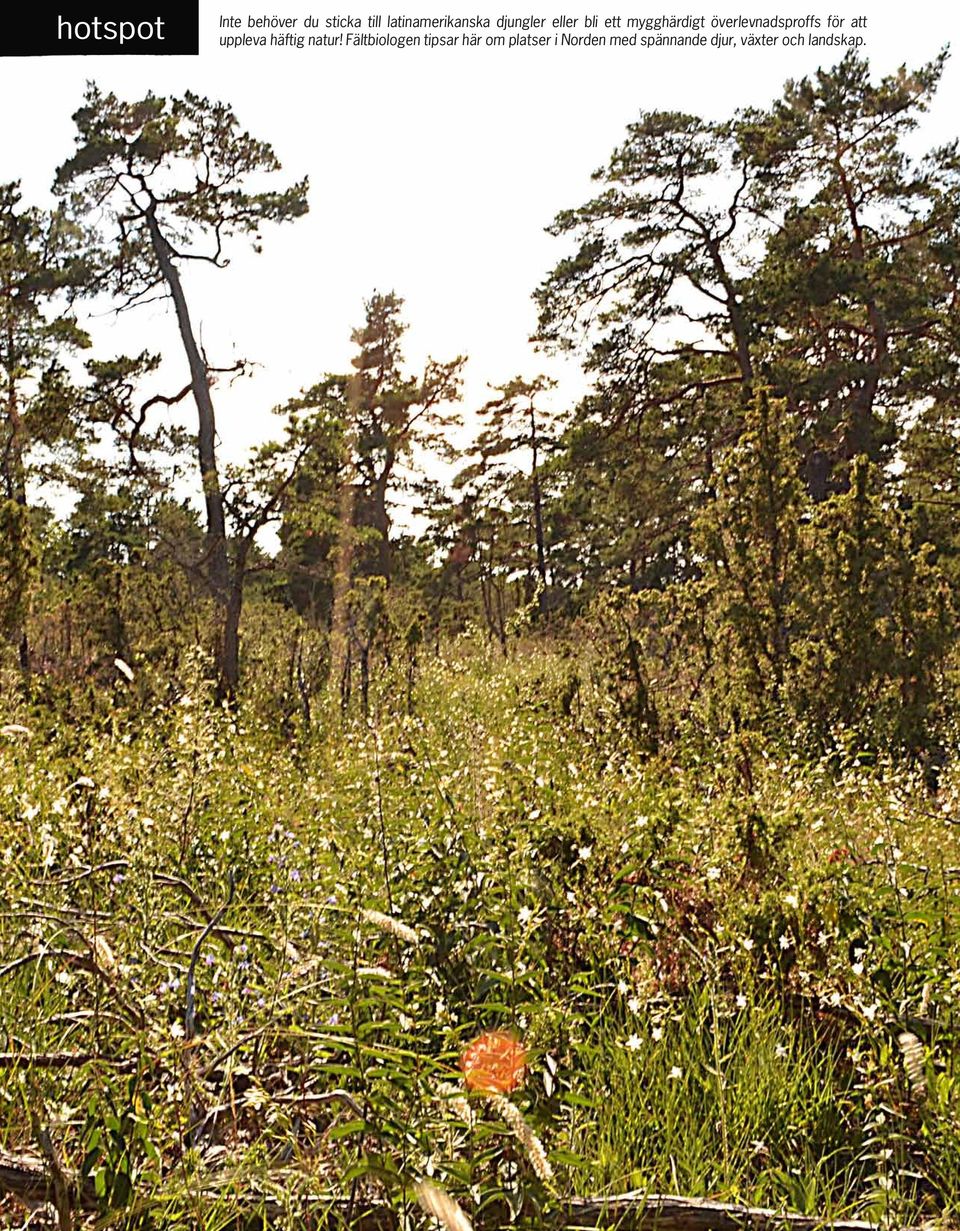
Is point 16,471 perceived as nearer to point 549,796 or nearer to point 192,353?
point 192,353

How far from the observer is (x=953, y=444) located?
52.9ft

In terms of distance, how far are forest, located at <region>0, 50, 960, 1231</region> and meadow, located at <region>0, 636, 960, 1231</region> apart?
0.02m

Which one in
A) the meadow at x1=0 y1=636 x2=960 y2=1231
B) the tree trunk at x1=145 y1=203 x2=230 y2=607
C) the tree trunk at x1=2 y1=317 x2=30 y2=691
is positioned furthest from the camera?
the tree trunk at x1=145 y1=203 x2=230 y2=607

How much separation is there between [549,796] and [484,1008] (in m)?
1.21

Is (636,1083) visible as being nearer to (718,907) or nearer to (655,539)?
(718,907)

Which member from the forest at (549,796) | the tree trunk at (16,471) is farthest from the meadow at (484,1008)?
the tree trunk at (16,471)

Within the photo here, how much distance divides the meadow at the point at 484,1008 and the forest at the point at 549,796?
2 centimetres

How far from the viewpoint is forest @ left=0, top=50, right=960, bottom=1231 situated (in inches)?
Result: 90.2

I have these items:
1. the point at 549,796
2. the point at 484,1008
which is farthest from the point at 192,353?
the point at 484,1008

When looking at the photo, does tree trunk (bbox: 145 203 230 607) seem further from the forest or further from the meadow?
the meadow

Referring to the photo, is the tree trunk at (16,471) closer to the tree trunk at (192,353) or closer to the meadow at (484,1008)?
the tree trunk at (192,353)

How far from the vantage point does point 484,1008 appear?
2.63m

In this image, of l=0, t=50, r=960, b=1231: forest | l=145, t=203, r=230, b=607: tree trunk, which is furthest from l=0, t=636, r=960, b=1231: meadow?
l=145, t=203, r=230, b=607: tree trunk

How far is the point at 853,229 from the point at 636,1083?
630 inches
